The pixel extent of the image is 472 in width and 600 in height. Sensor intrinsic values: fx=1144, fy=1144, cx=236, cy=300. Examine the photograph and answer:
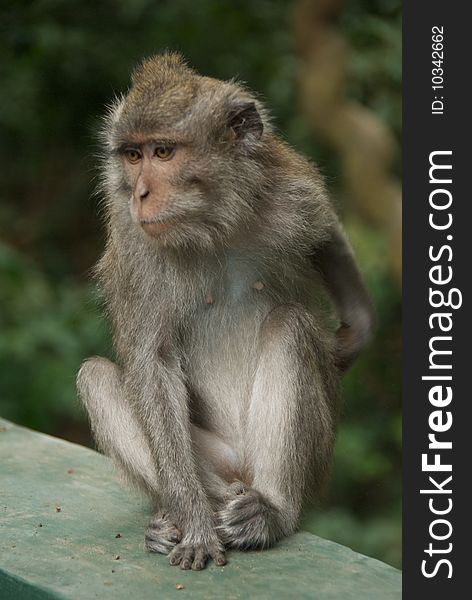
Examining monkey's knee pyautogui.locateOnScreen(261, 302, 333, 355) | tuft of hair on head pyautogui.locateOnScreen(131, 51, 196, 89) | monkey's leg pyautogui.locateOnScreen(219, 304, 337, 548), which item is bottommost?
monkey's leg pyautogui.locateOnScreen(219, 304, 337, 548)

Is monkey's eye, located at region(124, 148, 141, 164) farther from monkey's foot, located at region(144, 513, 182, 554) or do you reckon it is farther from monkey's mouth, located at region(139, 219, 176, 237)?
monkey's foot, located at region(144, 513, 182, 554)

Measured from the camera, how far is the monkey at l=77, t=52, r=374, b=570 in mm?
4789

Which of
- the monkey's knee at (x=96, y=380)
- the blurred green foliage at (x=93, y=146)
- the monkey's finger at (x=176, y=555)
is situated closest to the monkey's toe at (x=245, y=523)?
the monkey's finger at (x=176, y=555)

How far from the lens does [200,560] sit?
457cm

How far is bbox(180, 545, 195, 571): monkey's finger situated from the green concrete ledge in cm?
3

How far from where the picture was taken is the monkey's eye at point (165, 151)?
479cm

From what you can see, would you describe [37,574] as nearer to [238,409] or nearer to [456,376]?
[238,409]

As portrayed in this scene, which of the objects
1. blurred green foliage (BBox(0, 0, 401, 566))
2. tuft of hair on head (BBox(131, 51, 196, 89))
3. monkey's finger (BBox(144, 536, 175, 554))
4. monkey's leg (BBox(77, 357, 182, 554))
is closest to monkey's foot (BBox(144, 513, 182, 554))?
monkey's finger (BBox(144, 536, 175, 554))

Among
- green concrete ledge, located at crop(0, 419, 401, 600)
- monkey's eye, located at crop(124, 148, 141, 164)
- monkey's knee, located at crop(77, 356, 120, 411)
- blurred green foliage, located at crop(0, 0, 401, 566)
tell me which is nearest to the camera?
green concrete ledge, located at crop(0, 419, 401, 600)

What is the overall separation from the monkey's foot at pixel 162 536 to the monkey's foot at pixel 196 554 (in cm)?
7

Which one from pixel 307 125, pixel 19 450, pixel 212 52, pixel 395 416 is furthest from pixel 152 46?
pixel 19 450

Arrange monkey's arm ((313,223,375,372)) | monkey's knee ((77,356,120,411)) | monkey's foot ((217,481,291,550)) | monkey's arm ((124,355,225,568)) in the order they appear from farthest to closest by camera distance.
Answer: monkey's arm ((313,223,375,372)) → monkey's knee ((77,356,120,411)) → monkey's foot ((217,481,291,550)) → monkey's arm ((124,355,225,568))

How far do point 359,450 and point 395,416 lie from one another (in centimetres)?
84

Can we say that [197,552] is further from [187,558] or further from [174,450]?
[174,450]
